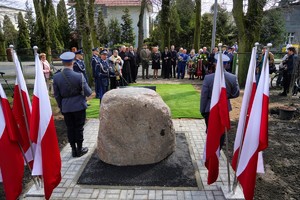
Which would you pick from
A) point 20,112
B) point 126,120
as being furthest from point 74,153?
point 20,112

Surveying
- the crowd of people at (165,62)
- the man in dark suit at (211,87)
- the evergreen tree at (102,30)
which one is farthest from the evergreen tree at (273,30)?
the man in dark suit at (211,87)

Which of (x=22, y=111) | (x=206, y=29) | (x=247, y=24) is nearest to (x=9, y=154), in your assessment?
(x=22, y=111)

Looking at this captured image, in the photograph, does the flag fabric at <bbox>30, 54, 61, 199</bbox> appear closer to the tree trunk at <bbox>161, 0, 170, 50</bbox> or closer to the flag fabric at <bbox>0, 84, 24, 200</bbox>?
the flag fabric at <bbox>0, 84, 24, 200</bbox>

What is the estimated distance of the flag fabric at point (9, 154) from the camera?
3.45 meters

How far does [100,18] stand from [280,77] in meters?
28.6

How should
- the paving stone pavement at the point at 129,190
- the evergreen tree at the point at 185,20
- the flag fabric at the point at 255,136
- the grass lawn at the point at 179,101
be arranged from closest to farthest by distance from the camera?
the flag fabric at the point at 255,136, the paving stone pavement at the point at 129,190, the grass lawn at the point at 179,101, the evergreen tree at the point at 185,20

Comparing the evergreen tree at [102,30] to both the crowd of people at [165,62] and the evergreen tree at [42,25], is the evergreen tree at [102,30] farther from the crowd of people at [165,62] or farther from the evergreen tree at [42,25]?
the crowd of people at [165,62]

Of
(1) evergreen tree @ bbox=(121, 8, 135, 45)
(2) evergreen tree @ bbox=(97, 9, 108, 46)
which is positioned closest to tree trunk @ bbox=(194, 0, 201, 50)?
(1) evergreen tree @ bbox=(121, 8, 135, 45)

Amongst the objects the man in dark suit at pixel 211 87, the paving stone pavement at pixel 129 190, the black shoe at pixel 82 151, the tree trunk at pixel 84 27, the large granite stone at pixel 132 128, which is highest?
the tree trunk at pixel 84 27

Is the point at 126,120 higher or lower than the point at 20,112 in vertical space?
lower

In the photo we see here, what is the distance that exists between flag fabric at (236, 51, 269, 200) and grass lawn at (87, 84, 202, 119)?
4.86 metres

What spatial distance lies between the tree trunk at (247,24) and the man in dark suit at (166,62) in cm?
442

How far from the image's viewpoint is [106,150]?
5.08 metres

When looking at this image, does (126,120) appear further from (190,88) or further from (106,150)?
(190,88)
